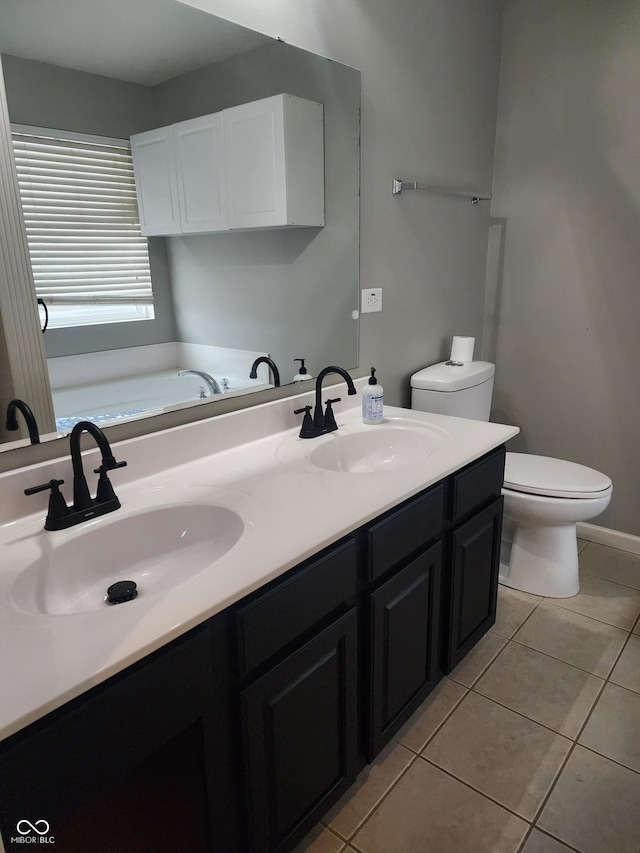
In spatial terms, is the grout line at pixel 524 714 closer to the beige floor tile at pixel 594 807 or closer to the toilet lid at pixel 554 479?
the beige floor tile at pixel 594 807

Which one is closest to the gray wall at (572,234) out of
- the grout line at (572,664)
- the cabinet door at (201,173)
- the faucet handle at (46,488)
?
the grout line at (572,664)

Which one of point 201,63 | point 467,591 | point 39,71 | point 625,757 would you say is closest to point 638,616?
point 625,757

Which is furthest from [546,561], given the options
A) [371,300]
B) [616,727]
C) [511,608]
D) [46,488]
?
Result: [46,488]

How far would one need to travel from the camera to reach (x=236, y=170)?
5.56ft

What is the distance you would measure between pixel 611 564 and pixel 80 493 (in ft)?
7.85

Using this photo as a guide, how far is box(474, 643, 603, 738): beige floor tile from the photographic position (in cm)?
176

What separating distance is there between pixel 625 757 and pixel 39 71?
2.29 meters

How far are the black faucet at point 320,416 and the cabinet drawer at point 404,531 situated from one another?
0.45 metres

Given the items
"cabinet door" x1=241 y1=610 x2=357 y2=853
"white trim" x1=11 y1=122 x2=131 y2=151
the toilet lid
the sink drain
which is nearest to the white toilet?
the toilet lid

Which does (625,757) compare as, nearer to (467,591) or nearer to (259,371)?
(467,591)

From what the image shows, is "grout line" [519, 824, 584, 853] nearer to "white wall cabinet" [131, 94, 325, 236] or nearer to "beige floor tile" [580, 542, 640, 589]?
"beige floor tile" [580, 542, 640, 589]

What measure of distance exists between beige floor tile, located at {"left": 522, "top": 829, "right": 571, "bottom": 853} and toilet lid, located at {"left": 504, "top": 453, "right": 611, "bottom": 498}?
3.76 ft

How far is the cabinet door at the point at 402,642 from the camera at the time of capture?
142 centimetres

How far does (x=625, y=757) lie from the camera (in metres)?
1.60
